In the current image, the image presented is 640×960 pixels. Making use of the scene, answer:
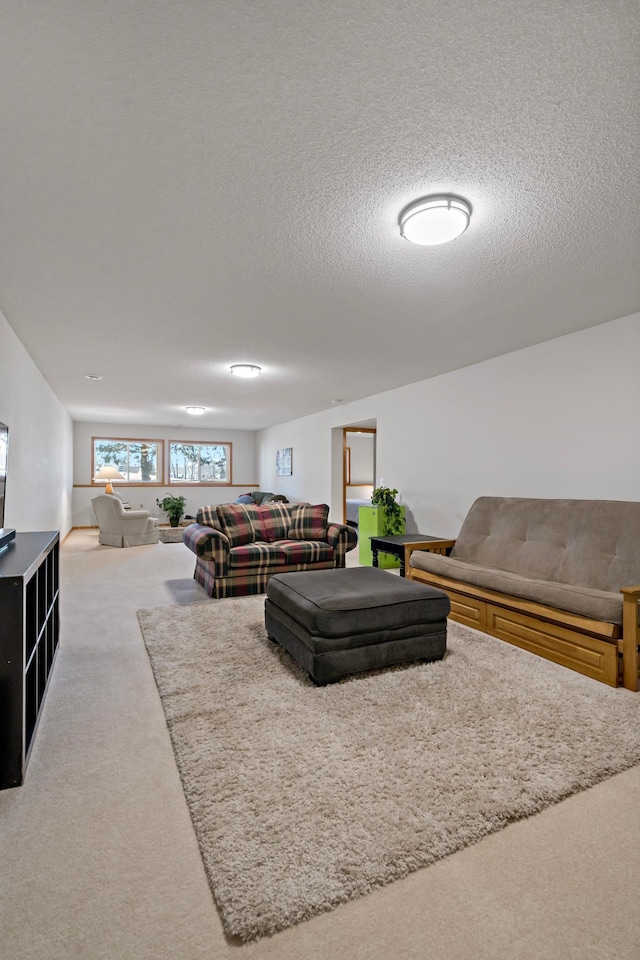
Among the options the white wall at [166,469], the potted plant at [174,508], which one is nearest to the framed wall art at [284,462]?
the white wall at [166,469]

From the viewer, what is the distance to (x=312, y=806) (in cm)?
161

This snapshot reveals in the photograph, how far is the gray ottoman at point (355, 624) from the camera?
2537 millimetres

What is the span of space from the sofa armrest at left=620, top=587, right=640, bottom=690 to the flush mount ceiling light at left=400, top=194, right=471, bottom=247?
2094 millimetres

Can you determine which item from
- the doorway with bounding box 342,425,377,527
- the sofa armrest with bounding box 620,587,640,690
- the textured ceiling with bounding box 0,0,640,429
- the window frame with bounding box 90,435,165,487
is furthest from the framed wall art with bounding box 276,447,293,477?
the sofa armrest with bounding box 620,587,640,690

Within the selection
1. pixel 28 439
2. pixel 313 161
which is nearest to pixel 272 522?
pixel 28 439

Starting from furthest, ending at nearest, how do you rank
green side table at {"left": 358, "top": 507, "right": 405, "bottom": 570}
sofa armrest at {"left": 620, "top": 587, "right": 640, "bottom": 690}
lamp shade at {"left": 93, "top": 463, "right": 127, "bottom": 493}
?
1. lamp shade at {"left": 93, "top": 463, "right": 127, "bottom": 493}
2. green side table at {"left": 358, "top": 507, "right": 405, "bottom": 570}
3. sofa armrest at {"left": 620, "top": 587, "right": 640, "bottom": 690}

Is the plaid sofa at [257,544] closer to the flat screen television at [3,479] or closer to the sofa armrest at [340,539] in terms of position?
the sofa armrest at [340,539]

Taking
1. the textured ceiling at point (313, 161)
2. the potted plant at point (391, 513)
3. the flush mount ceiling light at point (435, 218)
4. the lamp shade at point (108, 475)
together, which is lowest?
the potted plant at point (391, 513)

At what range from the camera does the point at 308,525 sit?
16.7 feet

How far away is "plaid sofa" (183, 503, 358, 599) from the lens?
436cm

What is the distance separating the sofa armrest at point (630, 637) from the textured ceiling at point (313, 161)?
187 cm

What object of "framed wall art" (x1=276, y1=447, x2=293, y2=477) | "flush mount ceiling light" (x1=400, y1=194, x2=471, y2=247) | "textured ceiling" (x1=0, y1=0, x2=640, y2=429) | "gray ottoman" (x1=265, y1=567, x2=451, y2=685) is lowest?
"gray ottoman" (x1=265, y1=567, x2=451, y2=685)

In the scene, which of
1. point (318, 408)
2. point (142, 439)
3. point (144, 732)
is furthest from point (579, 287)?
point (142, 439)

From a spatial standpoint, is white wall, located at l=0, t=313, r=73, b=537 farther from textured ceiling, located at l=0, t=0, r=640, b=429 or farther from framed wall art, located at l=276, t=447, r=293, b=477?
framed wall art, located at l=276, t=447, r=293, b=477
